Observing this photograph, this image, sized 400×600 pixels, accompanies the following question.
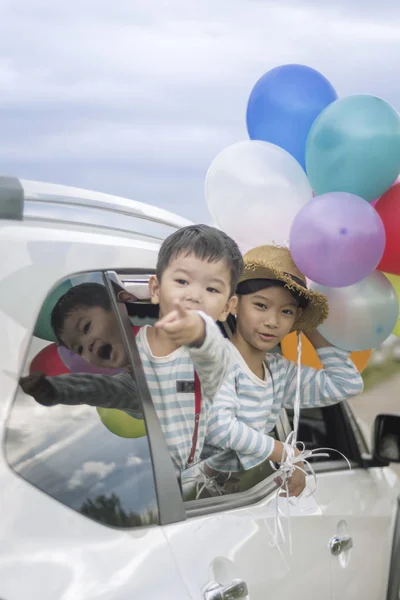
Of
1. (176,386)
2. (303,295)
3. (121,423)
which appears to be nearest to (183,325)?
(121,423)

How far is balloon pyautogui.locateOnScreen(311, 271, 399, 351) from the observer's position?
10.0 feet

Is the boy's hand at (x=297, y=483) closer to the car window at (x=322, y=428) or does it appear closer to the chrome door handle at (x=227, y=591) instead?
the chrome door handle at (x=227, y=591)

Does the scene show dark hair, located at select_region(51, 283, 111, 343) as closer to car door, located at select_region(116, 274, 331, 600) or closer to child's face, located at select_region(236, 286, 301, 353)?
car door, located at select_region(116, 274, 331, 600)

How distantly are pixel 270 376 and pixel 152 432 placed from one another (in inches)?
35.9

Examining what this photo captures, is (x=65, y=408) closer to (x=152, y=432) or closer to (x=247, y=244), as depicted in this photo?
(x=152, y=432)

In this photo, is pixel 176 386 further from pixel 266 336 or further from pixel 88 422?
pixel 266 336

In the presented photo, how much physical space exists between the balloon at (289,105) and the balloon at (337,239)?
509 millimetres

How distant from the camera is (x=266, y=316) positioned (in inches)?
114

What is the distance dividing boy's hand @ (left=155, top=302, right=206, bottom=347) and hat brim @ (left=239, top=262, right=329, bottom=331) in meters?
0.74

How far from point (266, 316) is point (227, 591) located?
101 cm

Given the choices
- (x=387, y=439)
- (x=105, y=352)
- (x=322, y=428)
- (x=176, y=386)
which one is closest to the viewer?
(x=105, y=352)

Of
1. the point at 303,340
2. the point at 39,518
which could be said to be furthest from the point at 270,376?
the point at 39,518

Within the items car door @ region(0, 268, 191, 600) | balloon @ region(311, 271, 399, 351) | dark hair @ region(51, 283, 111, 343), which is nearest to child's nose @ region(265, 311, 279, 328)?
balloon @ region(311, 271, 399, 351)

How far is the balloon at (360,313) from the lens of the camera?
306cm
